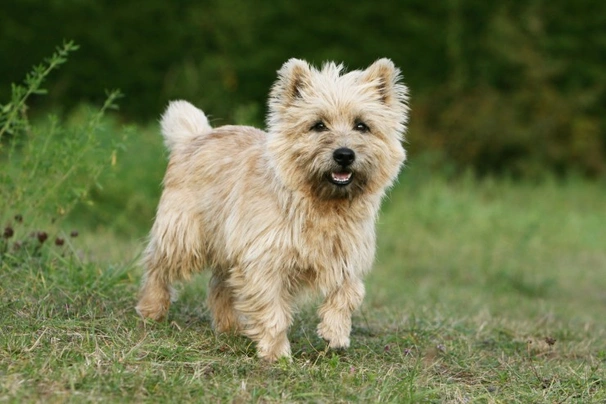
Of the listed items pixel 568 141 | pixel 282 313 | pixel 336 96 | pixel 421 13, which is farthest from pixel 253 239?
pixel 568 141

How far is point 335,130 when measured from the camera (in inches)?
195

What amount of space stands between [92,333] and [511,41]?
1234cm

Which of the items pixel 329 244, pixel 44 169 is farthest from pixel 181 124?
pixel 329 244

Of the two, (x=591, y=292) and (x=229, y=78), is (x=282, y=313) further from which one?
(x=229, y=78)

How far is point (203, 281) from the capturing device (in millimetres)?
7465

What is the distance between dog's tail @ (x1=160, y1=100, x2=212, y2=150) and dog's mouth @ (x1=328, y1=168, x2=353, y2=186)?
136 centimetres

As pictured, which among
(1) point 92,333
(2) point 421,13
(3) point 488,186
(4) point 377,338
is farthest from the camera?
(2) point 421,13

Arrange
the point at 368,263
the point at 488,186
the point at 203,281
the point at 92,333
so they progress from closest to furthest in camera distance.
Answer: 1. the point at 92,333
2. the point at 368,263
3. the point at 203,281
4. the point at 488,186

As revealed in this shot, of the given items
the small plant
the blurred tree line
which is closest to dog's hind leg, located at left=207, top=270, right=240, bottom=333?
the small plant

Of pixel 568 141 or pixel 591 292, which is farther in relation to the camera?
pixel 568 141

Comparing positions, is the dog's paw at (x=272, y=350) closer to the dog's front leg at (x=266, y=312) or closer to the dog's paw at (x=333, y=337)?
the dog's front leg at (x=266, y=312)

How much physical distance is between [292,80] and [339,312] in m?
1.19

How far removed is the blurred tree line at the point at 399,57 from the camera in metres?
14.6

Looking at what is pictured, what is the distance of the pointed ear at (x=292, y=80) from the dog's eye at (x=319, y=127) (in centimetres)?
21
